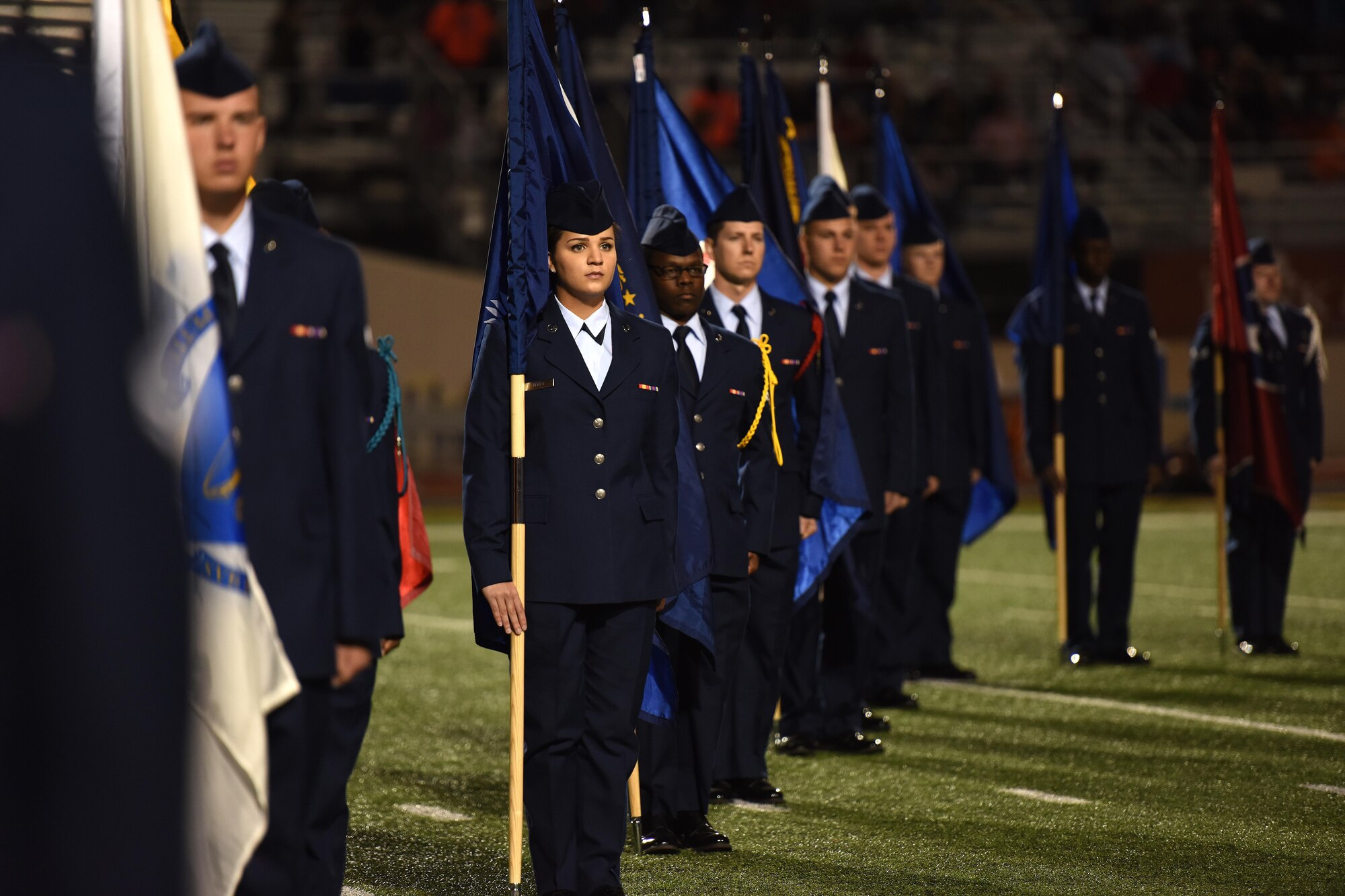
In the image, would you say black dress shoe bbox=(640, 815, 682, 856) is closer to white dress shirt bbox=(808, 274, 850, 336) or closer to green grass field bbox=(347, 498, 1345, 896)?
green grass field bbox=(347, 498, 1345, 896)

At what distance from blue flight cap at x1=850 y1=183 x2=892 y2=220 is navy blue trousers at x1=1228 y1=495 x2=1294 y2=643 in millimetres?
2806

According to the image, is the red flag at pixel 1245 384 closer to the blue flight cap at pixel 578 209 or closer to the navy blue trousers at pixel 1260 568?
the navy blue trousers at pixel 1260 568

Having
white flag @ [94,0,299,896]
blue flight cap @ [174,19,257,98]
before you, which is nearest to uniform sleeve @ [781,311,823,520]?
blue flight cap @ [174,19,257,98]

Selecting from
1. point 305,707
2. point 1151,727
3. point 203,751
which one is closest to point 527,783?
point 305,707

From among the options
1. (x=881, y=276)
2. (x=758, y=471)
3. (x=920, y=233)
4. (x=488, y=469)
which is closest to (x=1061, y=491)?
(x=920, y=233)

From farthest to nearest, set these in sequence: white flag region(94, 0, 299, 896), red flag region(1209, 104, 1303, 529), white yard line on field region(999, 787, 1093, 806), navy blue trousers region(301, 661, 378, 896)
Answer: red flag region(1209, 104, 1303, 529), white yard line on field region(999, 787, 1093, 806), navy blue trousers region(301, 661, 378, 896), white flag region(94, 0, 299, 896)

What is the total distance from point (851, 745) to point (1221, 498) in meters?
3.41

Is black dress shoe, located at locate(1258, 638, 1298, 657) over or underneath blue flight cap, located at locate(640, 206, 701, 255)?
underneath

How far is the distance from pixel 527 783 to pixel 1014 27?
61.7 feet

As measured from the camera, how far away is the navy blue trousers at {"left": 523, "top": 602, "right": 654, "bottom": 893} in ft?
16.2

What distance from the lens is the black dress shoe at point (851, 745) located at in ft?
23.8

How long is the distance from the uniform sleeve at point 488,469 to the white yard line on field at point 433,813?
152 cm

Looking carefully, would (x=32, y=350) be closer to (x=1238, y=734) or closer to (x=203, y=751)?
(x=203, y=751)

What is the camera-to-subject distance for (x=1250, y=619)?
9.77m
